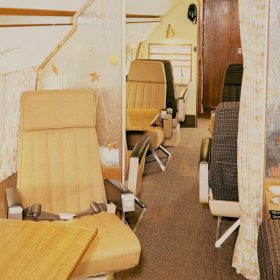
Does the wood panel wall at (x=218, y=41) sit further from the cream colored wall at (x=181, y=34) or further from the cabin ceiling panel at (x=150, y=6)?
the cabin ceiling panel at (x=150, y=6)

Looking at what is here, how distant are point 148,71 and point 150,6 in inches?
31.1

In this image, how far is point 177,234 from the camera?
385 centimetres

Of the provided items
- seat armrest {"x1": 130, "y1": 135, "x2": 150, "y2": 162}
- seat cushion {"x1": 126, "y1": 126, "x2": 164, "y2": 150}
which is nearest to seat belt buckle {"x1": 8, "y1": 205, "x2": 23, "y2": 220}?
seat armrest {"x1": 130, "y1": 135, "x2": 150, "y2": 162}

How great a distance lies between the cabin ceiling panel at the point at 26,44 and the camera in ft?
9.27

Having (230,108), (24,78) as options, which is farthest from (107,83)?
(230,108)

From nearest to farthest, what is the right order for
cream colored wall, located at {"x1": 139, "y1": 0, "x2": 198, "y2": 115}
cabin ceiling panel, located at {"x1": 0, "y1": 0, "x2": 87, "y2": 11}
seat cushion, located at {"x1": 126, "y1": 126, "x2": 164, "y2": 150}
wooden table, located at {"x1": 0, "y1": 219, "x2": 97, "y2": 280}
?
wooden table, located at {"x1": 0, "y1": 219, "x2": 97, "y2": 280}, cabin ceiling panel, located at {"x1": 0, "y1": 0, "x2": 87, "y2": 11}, seat cushion, located at {"x1": 126, "y1": 126, "x2": 164, "y2": 150}, cream colored wall, located at {"x1": 139, "y1": 0, "x2": 198, "y2": 115}

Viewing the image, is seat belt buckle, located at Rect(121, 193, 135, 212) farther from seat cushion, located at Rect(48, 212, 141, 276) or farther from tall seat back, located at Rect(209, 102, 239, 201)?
tall seat back, located at Rect(209, 102, 239, 201)

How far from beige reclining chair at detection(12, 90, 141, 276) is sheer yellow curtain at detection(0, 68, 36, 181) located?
222 millimetres

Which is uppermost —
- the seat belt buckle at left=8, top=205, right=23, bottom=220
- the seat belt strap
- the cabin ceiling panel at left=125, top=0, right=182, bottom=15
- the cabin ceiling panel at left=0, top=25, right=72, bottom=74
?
the cabin ceiling panel at left=125, top=0, right=182, bottom=15

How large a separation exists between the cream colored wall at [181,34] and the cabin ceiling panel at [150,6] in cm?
14

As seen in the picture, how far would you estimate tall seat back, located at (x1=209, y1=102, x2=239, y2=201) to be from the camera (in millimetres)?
3326

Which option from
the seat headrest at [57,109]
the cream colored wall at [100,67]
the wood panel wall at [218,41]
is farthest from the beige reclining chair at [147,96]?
the wood panel wall at [218,41]

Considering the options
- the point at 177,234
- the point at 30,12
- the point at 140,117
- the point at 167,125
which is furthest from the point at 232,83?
the point at 30,12

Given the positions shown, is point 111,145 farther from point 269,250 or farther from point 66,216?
point 269,250
